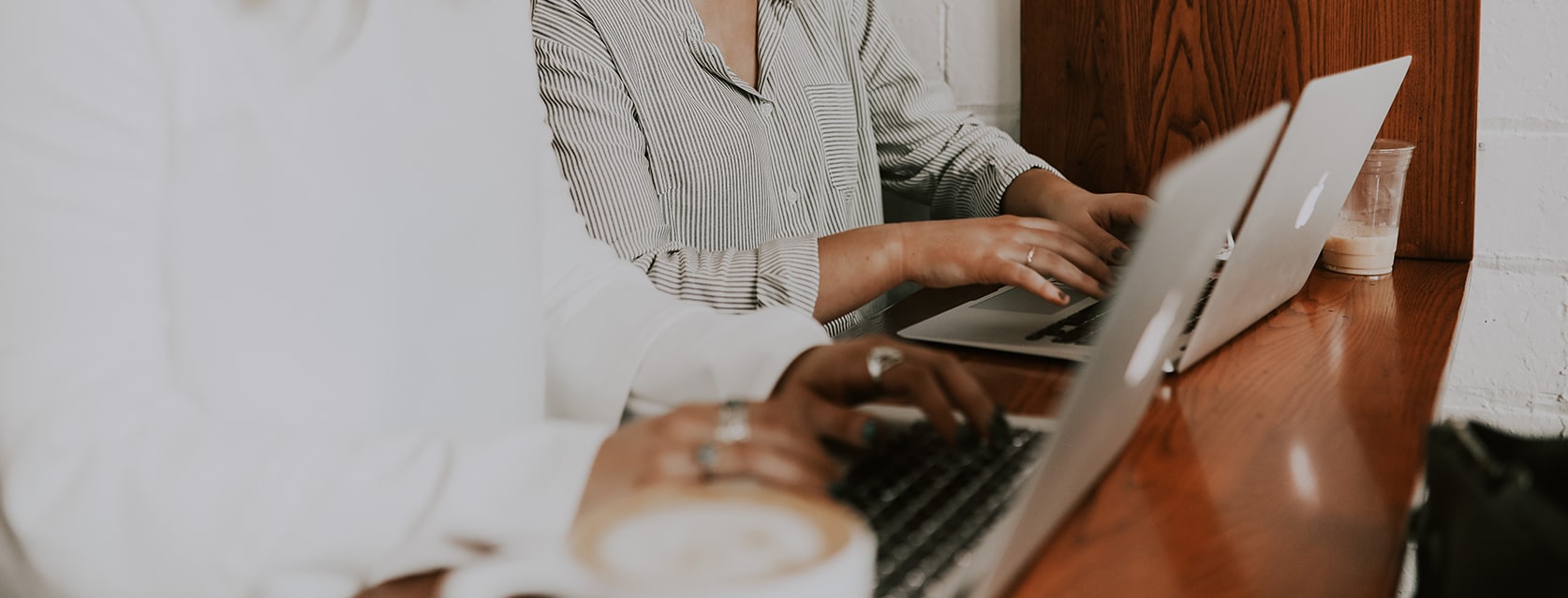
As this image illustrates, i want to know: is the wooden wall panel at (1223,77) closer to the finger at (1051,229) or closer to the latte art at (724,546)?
the finger at (1051,229)

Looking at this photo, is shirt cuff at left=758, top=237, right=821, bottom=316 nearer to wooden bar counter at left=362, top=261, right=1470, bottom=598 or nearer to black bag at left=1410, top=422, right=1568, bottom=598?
wooden bar counter at left=362, top=261, right=1470, bottom=598

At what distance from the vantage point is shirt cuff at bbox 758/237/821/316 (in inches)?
42.1

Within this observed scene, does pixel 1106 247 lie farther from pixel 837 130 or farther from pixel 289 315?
pixel 289 315

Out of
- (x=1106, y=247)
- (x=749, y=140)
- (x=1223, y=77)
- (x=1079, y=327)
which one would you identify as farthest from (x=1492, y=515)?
(x=1223, y=77)

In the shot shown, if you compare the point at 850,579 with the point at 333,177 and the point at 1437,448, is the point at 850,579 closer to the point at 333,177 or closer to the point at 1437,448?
the point at 1437,448

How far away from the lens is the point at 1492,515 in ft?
1.28

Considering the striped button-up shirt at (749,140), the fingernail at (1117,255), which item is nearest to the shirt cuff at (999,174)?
the striped button-up shirt at (749,140)

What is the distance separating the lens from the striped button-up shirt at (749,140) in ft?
3.74

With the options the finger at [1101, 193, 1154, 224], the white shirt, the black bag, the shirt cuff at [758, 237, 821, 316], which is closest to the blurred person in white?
A: the white shirt

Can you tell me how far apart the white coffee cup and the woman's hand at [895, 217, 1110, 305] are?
2.00 ft

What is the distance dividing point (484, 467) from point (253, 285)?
0.19m

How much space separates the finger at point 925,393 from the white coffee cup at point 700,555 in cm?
18

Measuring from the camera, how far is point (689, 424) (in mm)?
464

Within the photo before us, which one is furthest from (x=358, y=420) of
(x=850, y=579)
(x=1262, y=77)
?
(x=1262, y=77)
